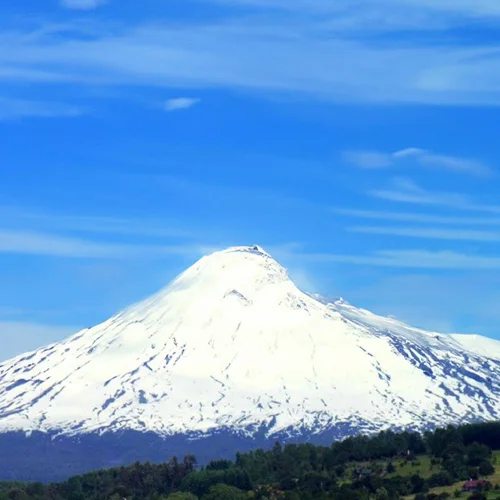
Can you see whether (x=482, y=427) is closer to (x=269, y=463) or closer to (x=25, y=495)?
(x=269, y=463)

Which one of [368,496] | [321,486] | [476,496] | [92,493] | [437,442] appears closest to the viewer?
[476,496]

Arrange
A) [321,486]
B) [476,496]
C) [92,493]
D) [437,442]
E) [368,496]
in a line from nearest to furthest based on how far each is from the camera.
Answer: [476,496] < [368,496] < [321,486] < [437,442] < [92,493]

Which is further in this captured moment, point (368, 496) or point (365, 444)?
point (365, 444)

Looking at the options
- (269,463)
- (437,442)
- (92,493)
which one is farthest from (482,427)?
(92,493)

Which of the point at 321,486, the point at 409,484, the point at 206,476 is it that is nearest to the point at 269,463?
the point at 206,476

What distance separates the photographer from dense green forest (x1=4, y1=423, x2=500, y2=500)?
99938 mm

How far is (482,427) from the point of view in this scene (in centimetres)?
11919

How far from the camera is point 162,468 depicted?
12531cm

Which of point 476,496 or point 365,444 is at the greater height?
point 365,444

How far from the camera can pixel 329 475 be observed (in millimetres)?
111000

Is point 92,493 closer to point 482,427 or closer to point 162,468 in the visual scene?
point 162,468

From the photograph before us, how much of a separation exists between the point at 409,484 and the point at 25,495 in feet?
126

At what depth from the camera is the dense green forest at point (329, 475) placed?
99938 mm

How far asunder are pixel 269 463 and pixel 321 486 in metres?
16.4
